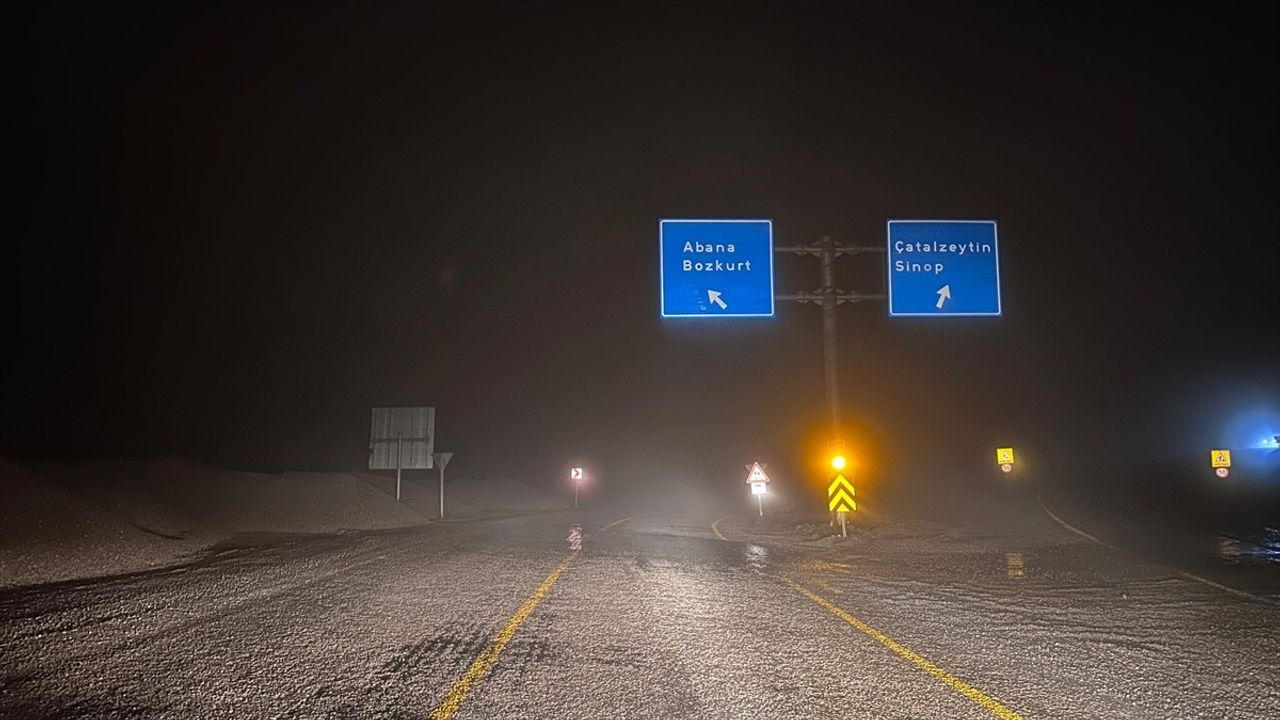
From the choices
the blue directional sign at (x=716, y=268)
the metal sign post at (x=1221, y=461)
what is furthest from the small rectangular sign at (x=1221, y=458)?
the blue directional sign at (x=716, y=268)

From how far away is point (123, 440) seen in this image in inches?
2474

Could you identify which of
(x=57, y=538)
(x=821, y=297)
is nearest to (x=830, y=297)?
(x=821, y=297)

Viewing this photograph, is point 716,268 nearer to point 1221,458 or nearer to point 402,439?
point 402,439

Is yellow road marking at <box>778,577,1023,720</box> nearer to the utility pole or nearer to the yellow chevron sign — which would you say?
the yellow chevron sign

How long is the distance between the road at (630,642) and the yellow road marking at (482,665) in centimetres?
3

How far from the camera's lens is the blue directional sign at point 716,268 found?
20.1 m

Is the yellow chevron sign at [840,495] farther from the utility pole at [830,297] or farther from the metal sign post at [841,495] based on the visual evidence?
the utility pole at [830,297]

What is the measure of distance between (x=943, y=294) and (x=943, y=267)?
0.69 metres

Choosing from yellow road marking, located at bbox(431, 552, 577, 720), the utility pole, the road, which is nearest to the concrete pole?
the utility pole

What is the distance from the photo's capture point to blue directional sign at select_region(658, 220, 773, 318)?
20.1 metres

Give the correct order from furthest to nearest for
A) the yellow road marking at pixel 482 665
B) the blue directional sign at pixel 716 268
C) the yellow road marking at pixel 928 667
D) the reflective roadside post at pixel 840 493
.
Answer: the reflective roadside post at pixel 840 493
the blue directional sign at pixel 716 268
the yellow road marking at pixel 928 667
the yellow road marking at pixel 482 665

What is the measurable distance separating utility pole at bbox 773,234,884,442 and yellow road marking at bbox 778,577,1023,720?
11.5 m

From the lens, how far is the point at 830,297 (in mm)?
21625

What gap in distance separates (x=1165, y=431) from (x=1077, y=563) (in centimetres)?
6916
